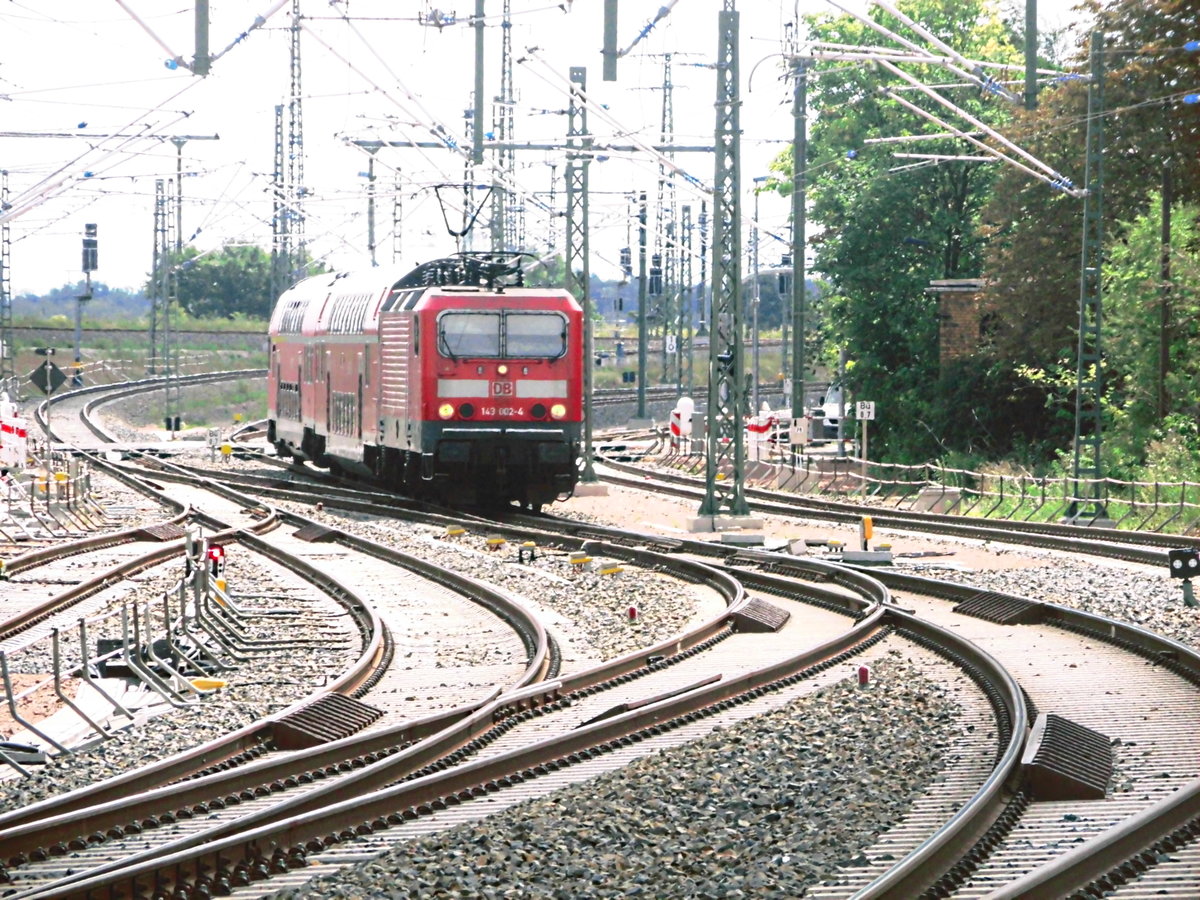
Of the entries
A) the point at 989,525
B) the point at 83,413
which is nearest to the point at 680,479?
the point at 989,525

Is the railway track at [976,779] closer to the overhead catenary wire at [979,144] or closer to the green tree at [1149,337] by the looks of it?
the overhead catenary wire at [979,144]

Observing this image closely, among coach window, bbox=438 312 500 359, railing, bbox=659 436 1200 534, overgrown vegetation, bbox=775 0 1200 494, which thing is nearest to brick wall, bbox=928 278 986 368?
overgrown vegetation, bbox=775 0 1200 494

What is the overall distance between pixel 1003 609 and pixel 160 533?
13.4 metres

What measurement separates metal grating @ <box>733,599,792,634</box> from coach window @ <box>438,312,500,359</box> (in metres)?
12.2

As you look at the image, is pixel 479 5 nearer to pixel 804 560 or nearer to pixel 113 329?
pixel 804 560

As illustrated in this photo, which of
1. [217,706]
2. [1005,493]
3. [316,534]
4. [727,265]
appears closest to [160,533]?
[316,534]

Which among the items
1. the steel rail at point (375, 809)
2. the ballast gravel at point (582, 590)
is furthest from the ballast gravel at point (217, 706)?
the ballast gravel at point (582, 590)

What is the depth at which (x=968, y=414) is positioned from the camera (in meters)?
48.8

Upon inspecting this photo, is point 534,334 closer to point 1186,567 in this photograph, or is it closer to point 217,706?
point 1186,567

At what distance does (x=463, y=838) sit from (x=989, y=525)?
2055 centimetres

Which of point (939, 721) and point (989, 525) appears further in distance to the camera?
point (989, 525)

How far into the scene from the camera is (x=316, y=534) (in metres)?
27.0

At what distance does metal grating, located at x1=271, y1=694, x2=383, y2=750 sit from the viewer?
1135cm

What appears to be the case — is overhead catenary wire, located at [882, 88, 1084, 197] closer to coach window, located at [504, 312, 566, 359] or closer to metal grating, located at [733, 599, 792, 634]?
coach window, located at [504, 312, 566, 359]
